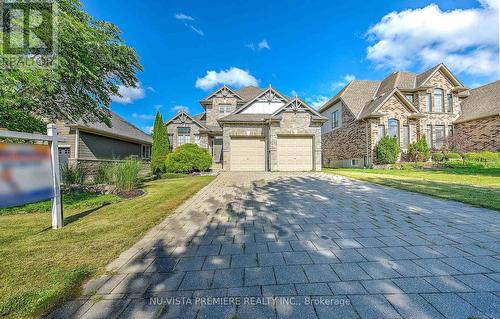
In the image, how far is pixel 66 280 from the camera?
2305 millimetres

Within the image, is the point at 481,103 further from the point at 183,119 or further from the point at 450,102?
the point at 183,119

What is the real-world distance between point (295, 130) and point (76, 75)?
12.1 metres

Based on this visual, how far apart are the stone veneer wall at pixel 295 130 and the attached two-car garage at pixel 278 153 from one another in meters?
0.26

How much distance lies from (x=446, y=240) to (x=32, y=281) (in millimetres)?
5392

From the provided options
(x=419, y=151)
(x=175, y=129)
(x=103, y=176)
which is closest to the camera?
(x=103, y=176)

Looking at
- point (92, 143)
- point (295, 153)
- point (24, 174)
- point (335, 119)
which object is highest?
point (335, 119)

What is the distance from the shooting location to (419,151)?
703 inches

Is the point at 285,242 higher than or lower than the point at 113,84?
lower

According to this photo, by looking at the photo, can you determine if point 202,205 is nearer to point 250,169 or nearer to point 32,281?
point 32,281

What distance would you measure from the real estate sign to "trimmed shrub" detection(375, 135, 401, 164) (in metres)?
19.5

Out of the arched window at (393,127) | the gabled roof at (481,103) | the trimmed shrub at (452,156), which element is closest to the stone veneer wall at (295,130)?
the arched window at (393,127)

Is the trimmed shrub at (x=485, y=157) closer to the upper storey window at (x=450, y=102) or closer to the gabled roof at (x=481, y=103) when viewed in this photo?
the gabled roof at (x=481, y=103)

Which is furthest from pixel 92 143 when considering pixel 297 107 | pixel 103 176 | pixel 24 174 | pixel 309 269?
pixel 309 269

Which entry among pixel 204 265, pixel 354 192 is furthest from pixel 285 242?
pixel 354 192
